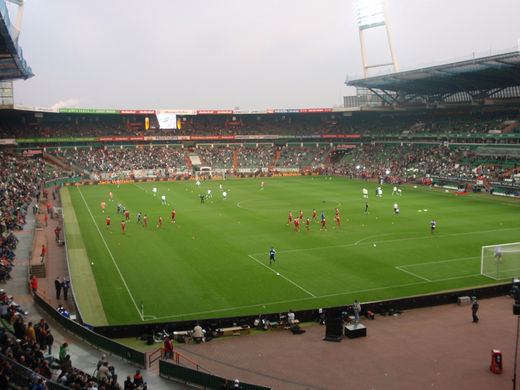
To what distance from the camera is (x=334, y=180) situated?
262 feet

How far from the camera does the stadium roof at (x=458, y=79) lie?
6069 centimetres

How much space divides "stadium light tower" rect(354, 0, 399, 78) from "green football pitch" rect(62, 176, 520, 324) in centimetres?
3489

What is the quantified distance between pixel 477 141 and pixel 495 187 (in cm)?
1680

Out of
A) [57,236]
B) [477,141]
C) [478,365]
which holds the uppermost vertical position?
[477,141]

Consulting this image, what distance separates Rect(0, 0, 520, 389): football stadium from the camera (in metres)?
16.8

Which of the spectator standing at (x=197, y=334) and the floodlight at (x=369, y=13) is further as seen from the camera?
the floodlight at (x=369, y=13)

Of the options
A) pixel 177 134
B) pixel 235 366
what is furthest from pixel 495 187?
pixel 177 134

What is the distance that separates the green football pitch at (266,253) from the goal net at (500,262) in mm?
701

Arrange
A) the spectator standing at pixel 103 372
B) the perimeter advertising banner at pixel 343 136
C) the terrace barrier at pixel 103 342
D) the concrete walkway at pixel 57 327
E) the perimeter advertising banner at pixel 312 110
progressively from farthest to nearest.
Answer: the perimeter advertising banner at pixel 312 110 < the perimeter advertising banner at pixel 343 136 < the terrace barrier at pixel 103 342 < the concrete walkway at pixel 57 327 < the spectator standing at pixel 103 372

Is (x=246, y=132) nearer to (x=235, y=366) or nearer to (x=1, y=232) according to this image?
(x=1, y=232)

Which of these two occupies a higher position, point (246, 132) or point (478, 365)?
point (246, 132)

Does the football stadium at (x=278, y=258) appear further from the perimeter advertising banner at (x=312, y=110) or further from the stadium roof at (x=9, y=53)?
the perimeter advertising banner at (x=312, y=110)

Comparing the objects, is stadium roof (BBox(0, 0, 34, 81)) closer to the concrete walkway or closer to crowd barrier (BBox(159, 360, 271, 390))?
the concrete walkway

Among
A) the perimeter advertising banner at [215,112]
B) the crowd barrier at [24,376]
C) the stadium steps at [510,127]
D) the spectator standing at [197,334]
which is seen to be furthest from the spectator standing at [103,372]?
the perimeter advertising banner at [215,112]
